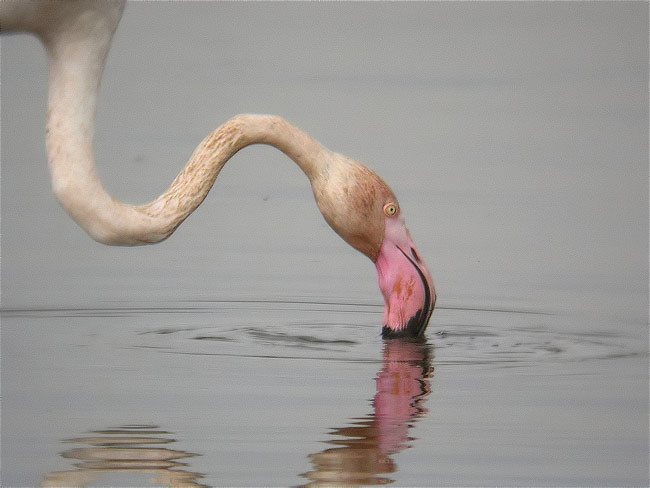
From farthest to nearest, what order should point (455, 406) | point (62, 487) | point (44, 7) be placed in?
1. point (44, 7)
2. point (455, 406)
3. point (62, 487)

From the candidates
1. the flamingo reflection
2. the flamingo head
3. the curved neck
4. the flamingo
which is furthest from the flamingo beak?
the flamingo reflection

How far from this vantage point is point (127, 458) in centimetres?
588

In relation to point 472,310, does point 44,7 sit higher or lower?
higher

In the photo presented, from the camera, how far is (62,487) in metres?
5.59

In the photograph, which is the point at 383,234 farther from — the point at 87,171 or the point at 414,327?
the point at 87,171

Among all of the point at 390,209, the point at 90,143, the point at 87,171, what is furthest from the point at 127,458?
the point at 390,209

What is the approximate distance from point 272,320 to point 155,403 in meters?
2.18

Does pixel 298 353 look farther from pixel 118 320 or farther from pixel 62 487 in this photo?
pixel 62 487

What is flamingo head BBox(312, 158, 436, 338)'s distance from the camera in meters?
8.02

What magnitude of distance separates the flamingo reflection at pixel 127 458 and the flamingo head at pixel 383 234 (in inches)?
80.7

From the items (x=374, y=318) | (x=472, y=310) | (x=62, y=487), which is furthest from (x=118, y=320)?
(x=62, y=487)

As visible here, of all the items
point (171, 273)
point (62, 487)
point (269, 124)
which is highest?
point (269, 124)

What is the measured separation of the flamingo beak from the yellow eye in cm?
4

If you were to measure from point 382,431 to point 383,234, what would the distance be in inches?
77.6
